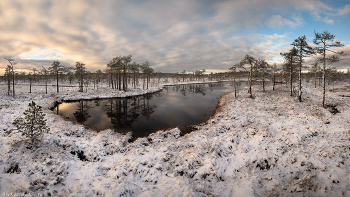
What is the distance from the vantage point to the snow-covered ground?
5.80 metres

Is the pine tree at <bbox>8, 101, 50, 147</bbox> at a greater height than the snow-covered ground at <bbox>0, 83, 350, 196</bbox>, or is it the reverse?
the pine tree at <bbox>8, 101, 50, 147</bbox>

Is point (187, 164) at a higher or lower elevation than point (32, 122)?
lower

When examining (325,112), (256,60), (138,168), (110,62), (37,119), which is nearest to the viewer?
(138,168)

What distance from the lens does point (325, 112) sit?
14633 mm

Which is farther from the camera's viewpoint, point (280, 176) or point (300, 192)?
point (280, 176)

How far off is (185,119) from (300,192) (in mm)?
13071

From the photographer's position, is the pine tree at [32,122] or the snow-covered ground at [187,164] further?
the pine tree at [32,122]

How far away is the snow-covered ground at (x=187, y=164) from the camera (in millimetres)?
5801

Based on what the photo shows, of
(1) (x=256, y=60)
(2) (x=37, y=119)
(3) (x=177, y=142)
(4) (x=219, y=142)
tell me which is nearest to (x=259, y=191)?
(4) (x=219, y=142)

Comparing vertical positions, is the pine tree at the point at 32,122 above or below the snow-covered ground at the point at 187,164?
above

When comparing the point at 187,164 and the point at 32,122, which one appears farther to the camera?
the point at 32,122

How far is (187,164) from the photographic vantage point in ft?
24.6

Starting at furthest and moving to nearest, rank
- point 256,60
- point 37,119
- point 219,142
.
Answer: point 256,60
point 219,142
point 37,119

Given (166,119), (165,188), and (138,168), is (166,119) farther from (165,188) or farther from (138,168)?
(165,188)
